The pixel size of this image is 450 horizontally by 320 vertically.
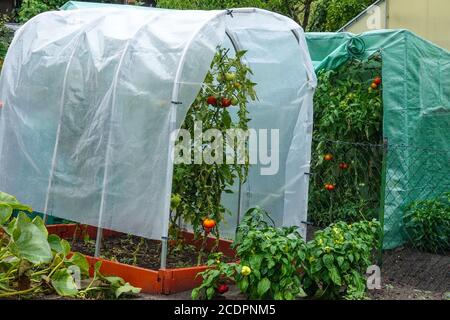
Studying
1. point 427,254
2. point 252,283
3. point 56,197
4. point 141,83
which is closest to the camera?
point 252,283

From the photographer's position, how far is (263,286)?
18.0ft

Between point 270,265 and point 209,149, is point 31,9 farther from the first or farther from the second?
point 270,265

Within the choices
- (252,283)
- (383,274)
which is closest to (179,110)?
(252,283)

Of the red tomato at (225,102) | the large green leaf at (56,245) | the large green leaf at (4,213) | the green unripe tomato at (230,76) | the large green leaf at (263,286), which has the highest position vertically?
the green unripe tomato at (230,76)

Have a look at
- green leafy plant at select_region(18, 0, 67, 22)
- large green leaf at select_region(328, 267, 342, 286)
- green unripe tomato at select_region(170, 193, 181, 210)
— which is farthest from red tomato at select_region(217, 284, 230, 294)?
green leafy plant at select_region(18, 0, 67, 22)

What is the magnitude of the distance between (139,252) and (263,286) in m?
2.08

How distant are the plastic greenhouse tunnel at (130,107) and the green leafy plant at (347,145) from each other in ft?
4.07

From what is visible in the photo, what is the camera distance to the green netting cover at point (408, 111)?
28.1 feet

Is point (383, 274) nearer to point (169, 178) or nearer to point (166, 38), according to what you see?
point (169, 178)

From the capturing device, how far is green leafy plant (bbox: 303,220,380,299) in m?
5.68

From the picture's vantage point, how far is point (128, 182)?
6543 mm

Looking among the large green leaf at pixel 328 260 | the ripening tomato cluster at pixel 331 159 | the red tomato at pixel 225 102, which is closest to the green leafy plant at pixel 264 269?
the large green leaf at pixel 328 260

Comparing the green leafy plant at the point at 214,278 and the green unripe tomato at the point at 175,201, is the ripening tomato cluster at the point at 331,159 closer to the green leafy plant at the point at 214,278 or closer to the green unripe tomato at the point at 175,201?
the green unripe tomato at the point at 175,201
